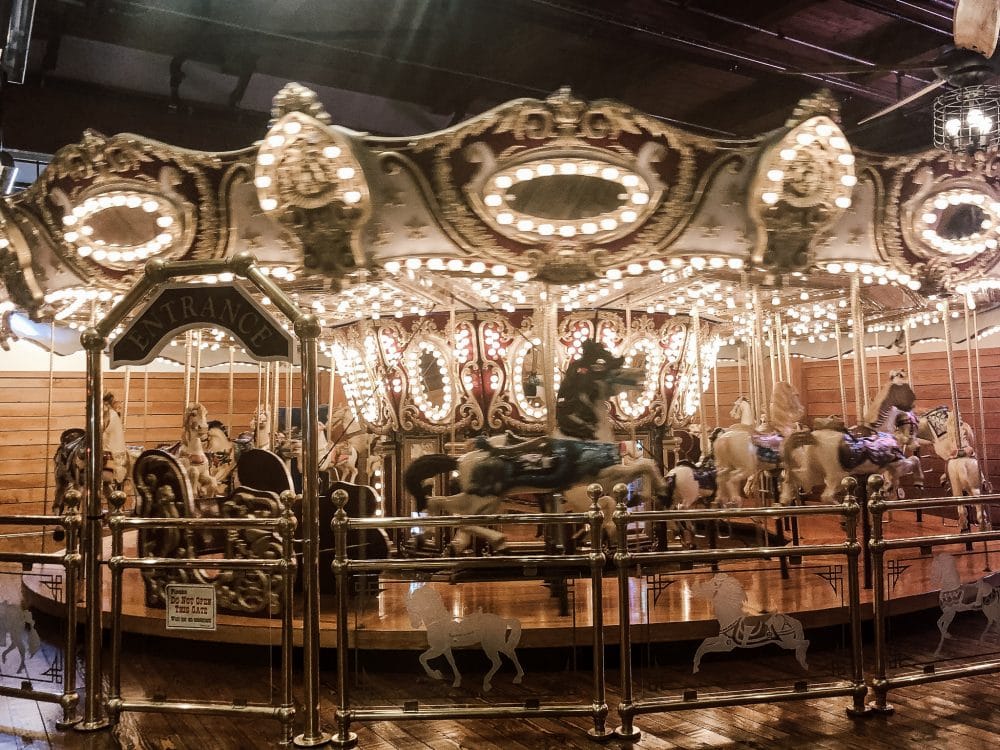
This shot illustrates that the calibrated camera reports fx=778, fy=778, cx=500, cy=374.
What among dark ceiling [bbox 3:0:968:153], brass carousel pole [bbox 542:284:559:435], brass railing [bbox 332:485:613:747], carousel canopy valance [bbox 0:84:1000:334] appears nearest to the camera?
brass railing [bbox 332:485:613:747]

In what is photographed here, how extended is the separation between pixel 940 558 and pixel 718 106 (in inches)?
275

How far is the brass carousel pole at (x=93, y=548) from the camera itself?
3.62m

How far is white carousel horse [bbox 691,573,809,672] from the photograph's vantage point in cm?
355

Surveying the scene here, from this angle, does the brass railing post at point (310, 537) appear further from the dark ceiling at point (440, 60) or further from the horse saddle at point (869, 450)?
the dark ceiling at point (440, 60)

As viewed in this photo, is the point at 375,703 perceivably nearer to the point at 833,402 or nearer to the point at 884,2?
the point at 884,2

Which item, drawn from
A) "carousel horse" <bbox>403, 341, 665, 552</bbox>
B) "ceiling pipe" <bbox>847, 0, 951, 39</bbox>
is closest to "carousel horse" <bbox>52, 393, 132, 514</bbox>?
"carousel horse" <bbox>403, 341, 665, 552</bbox>

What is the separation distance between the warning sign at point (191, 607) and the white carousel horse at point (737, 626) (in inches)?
87.3

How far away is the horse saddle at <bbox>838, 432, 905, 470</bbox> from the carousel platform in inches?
30.8

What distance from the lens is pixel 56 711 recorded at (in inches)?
152

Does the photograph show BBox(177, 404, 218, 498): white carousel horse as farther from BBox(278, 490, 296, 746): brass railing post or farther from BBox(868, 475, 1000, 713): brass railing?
BBox(868, 475, 1000, 713): brass railing

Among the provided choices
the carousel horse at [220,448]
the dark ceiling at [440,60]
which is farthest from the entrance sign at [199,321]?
the dark ceiling at [440,60]

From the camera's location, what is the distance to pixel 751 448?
5.51 metres

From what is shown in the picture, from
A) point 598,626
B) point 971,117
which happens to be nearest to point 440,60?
point 971,117

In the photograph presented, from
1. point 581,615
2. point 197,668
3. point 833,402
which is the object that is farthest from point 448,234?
point 833,402
